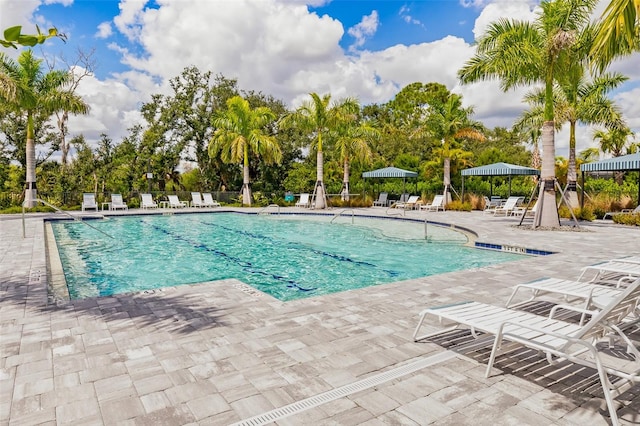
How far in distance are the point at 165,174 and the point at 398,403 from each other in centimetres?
2921

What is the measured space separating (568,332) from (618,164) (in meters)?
14.6

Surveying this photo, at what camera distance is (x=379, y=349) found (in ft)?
12.2

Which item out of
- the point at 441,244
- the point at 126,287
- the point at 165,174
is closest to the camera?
the point at 126,287

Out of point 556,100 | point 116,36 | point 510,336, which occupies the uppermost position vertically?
point 116,36

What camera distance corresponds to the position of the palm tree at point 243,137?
25219 millimetres

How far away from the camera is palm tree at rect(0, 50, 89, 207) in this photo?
19484 millimetres

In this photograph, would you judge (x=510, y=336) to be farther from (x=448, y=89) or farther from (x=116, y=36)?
(x=448, y=89)

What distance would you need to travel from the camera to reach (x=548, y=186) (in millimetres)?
12992

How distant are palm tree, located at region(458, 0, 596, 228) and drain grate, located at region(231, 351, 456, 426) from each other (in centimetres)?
1137

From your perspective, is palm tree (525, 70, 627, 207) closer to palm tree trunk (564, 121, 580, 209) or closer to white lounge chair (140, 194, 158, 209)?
palm tree trunk (564, 121, 580, 209)

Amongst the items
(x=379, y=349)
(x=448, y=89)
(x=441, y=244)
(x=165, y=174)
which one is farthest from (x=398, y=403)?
(x=448, y=89)

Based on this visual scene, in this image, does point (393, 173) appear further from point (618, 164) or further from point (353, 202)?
point (618, 164)

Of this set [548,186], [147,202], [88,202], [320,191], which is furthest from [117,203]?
[548,186]

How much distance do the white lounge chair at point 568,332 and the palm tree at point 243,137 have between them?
74.0 feet
